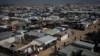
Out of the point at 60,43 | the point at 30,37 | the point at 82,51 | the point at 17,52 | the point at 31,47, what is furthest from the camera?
the point at 30,37

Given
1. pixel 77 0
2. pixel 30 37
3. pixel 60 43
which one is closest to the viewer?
pixel 60 43

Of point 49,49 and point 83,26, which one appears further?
point 83,26

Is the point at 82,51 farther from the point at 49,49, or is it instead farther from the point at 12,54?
the point at 12,54

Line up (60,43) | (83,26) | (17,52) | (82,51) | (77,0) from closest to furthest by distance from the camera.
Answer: (82,51) → (17,52) → (60,43) → (83,26) → (77,0)

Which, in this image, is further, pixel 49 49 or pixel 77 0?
pixel 77 0

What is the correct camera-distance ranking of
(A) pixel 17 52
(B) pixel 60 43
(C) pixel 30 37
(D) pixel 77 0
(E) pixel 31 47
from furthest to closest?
(D) pixel 77 0
(C) pixel 30 37
(B) pixel 60 43
(E) pixel 31 47
(A) pixel 17 52

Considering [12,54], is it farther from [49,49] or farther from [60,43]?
[60,43]

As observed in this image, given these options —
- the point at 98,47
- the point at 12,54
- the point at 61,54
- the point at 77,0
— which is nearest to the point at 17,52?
the point at 12,54

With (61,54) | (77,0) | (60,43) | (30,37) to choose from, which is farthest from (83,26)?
(77,0)

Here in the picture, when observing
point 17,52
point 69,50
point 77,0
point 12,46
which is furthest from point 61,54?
point 77,0
